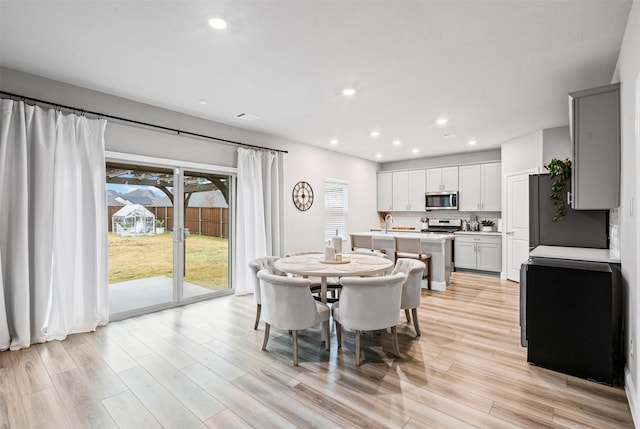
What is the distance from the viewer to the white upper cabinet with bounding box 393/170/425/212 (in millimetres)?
A: 7727

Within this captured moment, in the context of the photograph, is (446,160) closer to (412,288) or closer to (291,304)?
(412,288)

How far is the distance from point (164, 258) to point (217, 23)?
10.4ft

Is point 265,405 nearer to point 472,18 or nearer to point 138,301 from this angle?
point 138,301

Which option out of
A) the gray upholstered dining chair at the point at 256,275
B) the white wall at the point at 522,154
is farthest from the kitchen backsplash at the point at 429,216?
the gray upholstered dining chair at the point at 256,275

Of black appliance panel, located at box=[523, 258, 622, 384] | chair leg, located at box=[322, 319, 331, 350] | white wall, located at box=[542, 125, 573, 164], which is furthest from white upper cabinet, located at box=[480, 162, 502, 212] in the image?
chair leg, located at box=[322, 319, 331, 350]

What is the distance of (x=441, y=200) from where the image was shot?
24.1 ft

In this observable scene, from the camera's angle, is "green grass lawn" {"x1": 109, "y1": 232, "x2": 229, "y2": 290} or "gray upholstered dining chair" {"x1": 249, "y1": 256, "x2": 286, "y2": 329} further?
"green grass lawn" {"x1": 109, "y1": 232, "x2": 229, "y2": 290}

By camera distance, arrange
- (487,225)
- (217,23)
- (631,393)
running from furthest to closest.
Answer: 1. (487,225)
2. (217,23)
3. (631,393)

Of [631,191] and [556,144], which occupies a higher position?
[556,144]

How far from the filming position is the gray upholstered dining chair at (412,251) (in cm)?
534

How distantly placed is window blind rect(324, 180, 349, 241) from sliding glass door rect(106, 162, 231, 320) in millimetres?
2353

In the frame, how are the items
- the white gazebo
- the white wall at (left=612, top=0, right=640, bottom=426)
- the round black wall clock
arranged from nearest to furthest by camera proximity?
the white wall at (left=612, top=0, right=640, bottom=426)
the white gazebo
the round black wall clock

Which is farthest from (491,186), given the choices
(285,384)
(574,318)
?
(285,384)

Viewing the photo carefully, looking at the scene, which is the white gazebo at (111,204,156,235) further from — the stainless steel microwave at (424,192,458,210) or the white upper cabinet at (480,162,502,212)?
the white upper cabinet at (480,162,502,212)
